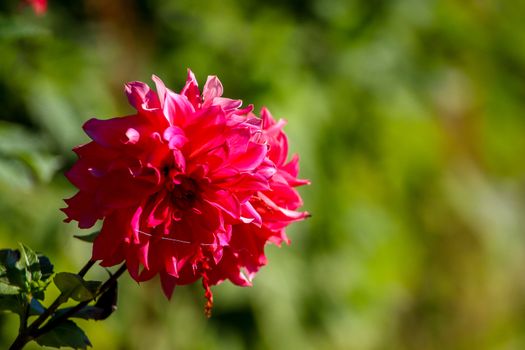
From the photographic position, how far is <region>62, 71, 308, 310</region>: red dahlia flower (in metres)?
0.96

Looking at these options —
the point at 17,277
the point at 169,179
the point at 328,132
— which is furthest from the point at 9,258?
the point at 328,132

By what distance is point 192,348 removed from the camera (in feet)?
9.02

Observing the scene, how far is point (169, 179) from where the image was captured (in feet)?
3.26

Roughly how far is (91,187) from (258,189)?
6.8 inches

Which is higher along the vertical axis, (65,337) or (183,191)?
(183,191)

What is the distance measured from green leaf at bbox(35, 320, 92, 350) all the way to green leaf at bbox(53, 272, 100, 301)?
0.04 meters

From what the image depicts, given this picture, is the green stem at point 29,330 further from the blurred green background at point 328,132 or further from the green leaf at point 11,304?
the blurred green background at point 328,132

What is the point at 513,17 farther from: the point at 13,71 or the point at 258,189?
the point at 258,189

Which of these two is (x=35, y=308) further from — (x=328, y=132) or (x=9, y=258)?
(x=328, y=132)

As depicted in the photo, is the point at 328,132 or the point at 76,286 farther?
the point at 328,132

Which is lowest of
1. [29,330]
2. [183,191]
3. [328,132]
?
[29,330]

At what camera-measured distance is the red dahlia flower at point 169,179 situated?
960mm

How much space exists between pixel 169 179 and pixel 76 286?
0.49ft

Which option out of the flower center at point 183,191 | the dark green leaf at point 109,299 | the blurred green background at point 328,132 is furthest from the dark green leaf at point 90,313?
the blurred green background at point 328,132
